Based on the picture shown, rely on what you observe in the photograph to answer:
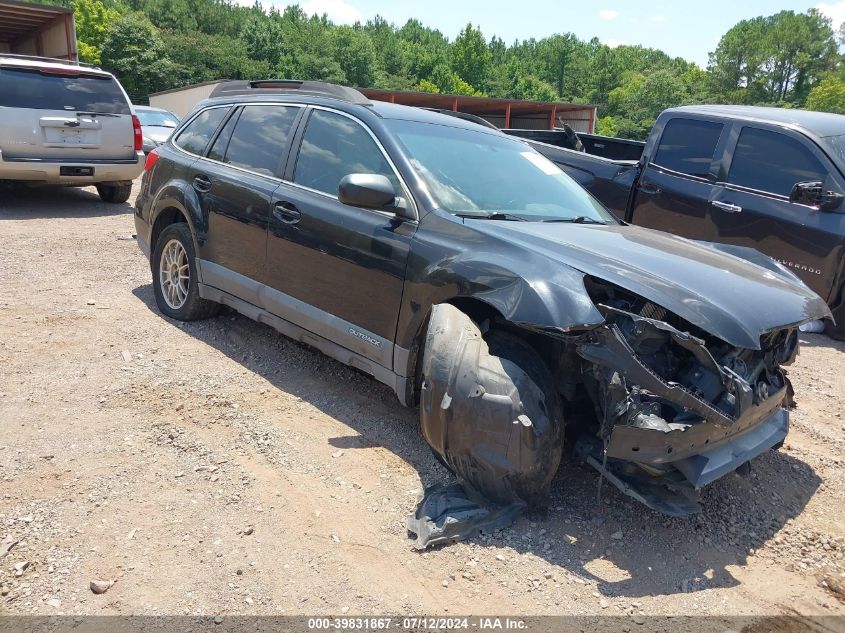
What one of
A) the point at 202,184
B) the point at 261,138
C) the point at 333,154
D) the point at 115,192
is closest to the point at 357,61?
the point at 115,192

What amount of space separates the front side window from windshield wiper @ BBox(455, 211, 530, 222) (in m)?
0.49

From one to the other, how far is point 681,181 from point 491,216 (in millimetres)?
3840

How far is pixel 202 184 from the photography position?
4848mm

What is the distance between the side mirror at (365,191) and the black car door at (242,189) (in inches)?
39.8

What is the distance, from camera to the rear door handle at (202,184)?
4.79 meters

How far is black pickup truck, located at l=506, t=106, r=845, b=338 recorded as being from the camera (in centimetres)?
584

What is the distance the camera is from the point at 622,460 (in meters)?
2.84

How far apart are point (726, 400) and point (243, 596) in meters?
1.99

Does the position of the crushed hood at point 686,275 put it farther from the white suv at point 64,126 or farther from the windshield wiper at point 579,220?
the white suv at point 64,126

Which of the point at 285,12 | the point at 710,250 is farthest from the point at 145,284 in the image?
the point at 285,12

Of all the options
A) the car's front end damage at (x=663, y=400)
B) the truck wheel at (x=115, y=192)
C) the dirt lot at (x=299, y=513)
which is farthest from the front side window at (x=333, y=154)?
the truck wheel at (x=115, y=192)

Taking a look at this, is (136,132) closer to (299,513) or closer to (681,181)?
(681,181)

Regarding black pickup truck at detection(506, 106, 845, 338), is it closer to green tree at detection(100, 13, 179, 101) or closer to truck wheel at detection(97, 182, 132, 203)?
truck wheel at detection(97, 182, 132, 203)

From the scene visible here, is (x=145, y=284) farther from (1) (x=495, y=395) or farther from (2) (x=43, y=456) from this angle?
(1) (x=495, y=395)
